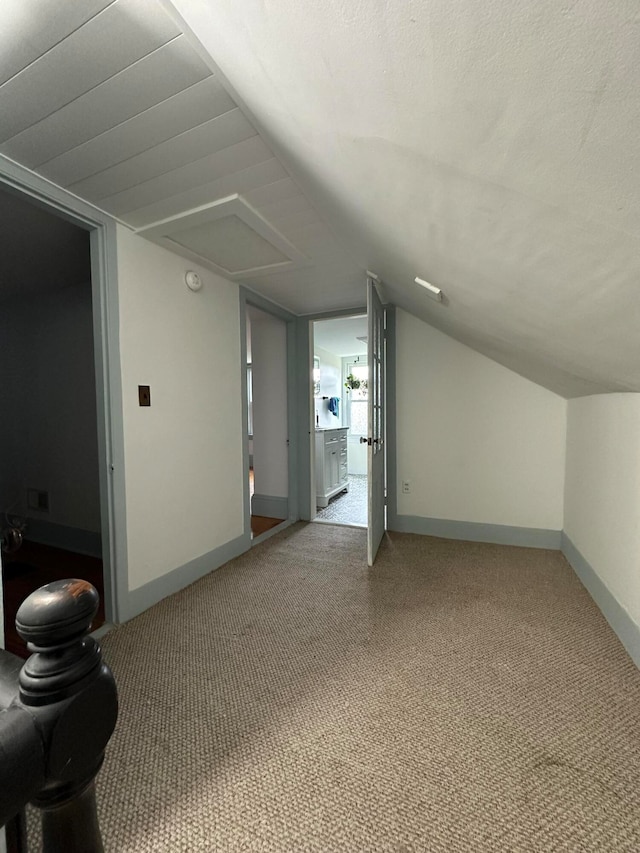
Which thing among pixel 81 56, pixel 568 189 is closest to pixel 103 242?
pixel 81 56

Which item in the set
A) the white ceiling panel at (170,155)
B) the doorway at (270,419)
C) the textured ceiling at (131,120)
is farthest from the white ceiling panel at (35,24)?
the doorway at (270,419)

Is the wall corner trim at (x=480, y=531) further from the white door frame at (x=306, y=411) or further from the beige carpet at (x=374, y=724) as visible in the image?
the white door frame at (x=306, y=411)

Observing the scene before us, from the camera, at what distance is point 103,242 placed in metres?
1.77

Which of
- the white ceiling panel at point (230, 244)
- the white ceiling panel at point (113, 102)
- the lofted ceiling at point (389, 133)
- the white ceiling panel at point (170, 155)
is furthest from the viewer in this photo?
the white ceiling panel at point (230, 244)

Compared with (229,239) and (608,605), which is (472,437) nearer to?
(608,605)

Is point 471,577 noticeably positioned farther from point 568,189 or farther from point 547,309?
point 568,189

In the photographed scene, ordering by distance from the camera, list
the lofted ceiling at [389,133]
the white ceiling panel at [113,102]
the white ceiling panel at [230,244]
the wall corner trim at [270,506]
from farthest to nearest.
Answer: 1. the wall corner trim at [270,506]
2. the white ceiling panel at [230,244]
3. the white ceiling panel at [113,102]
4. the lofted ceiling at [389,133]

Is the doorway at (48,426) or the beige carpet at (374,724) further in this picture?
the doorway at (48,426)

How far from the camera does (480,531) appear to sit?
2957mm

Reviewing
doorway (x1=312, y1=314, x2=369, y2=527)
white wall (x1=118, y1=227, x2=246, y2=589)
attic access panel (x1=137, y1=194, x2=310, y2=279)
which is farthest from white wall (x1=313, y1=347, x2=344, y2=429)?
attic access panel (x1=137, y1=194, x2=310, y2=279)

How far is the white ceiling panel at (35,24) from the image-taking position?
0.85m

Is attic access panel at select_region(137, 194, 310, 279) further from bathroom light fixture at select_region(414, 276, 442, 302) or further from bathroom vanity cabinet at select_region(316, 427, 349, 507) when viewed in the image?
bathroom vanity cabinet at select_region(316, 427, 349, 507)

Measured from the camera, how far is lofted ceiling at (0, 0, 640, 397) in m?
0.46

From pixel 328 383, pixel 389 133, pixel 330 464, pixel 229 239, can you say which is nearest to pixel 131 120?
pixel 229 239
